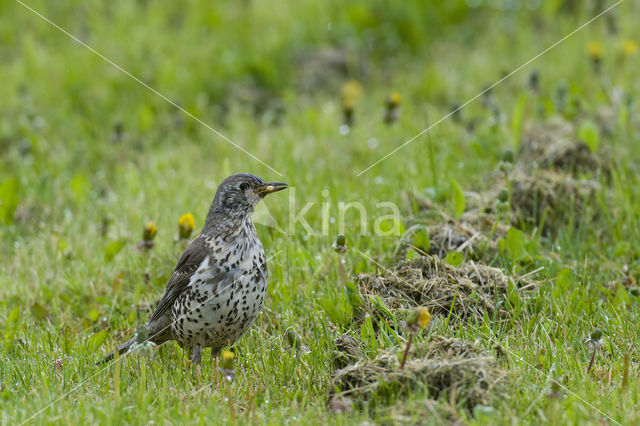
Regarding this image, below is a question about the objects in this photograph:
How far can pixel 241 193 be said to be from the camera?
4602mm

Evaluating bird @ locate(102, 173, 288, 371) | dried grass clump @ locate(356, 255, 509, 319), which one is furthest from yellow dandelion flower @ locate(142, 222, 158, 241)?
dried grass clump @ locate(356, 255, 509, 319)

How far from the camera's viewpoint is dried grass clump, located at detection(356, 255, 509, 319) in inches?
180

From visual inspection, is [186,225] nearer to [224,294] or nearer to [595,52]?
[224,294]

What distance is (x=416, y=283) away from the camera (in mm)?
4688

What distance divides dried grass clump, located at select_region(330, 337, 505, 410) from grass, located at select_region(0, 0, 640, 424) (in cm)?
6

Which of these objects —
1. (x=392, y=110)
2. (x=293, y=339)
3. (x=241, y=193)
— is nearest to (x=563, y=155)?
(x=392, y=110)

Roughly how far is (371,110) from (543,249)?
320 cm

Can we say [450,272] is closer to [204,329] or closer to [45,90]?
[204,329]

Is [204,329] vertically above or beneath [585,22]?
beneath

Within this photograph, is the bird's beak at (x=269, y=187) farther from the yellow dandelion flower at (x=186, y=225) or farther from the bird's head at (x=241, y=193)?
the yellow dandelion flower at (x=186, y=225)

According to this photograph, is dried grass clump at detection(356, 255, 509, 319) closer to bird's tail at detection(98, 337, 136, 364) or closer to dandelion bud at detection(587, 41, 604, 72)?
bird's tail at detection(98, 337, 136, 364)

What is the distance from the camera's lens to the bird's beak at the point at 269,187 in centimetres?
453

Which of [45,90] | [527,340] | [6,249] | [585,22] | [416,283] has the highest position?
[45,90]

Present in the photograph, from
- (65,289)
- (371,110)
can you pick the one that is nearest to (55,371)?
(65,289)
